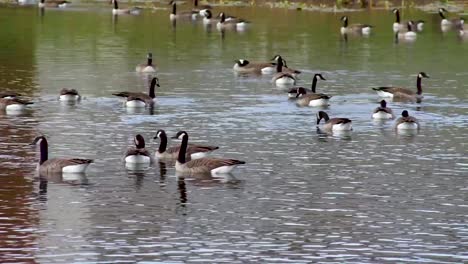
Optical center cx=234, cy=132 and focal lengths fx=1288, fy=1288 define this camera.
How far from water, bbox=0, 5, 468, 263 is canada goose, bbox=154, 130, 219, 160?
0.59 m

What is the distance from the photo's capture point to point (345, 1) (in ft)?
229

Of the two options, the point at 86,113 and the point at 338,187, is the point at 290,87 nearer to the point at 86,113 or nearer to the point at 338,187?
the point at 86,113

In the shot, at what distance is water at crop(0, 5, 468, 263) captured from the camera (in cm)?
1736

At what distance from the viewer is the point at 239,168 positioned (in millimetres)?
23391

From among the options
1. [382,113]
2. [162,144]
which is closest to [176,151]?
[162,144]

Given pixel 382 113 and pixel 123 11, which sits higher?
pixel 123 11

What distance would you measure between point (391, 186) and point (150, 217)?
4723 mm

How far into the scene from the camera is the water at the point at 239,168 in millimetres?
17359

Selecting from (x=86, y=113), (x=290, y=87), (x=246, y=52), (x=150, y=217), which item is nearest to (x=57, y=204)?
(x=150, y=217)

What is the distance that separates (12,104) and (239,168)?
937cm

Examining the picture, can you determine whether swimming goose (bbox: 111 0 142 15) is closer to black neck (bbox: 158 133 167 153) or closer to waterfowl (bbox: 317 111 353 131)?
waterfowl (bbox: 317 111 353 131)

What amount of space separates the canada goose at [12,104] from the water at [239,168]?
563mm

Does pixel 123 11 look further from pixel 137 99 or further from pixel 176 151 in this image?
pixel 176 151

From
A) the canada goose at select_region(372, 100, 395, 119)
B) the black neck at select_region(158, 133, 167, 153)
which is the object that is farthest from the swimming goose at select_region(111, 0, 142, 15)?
the black neck at select_region(158, 133, 167, 153)
